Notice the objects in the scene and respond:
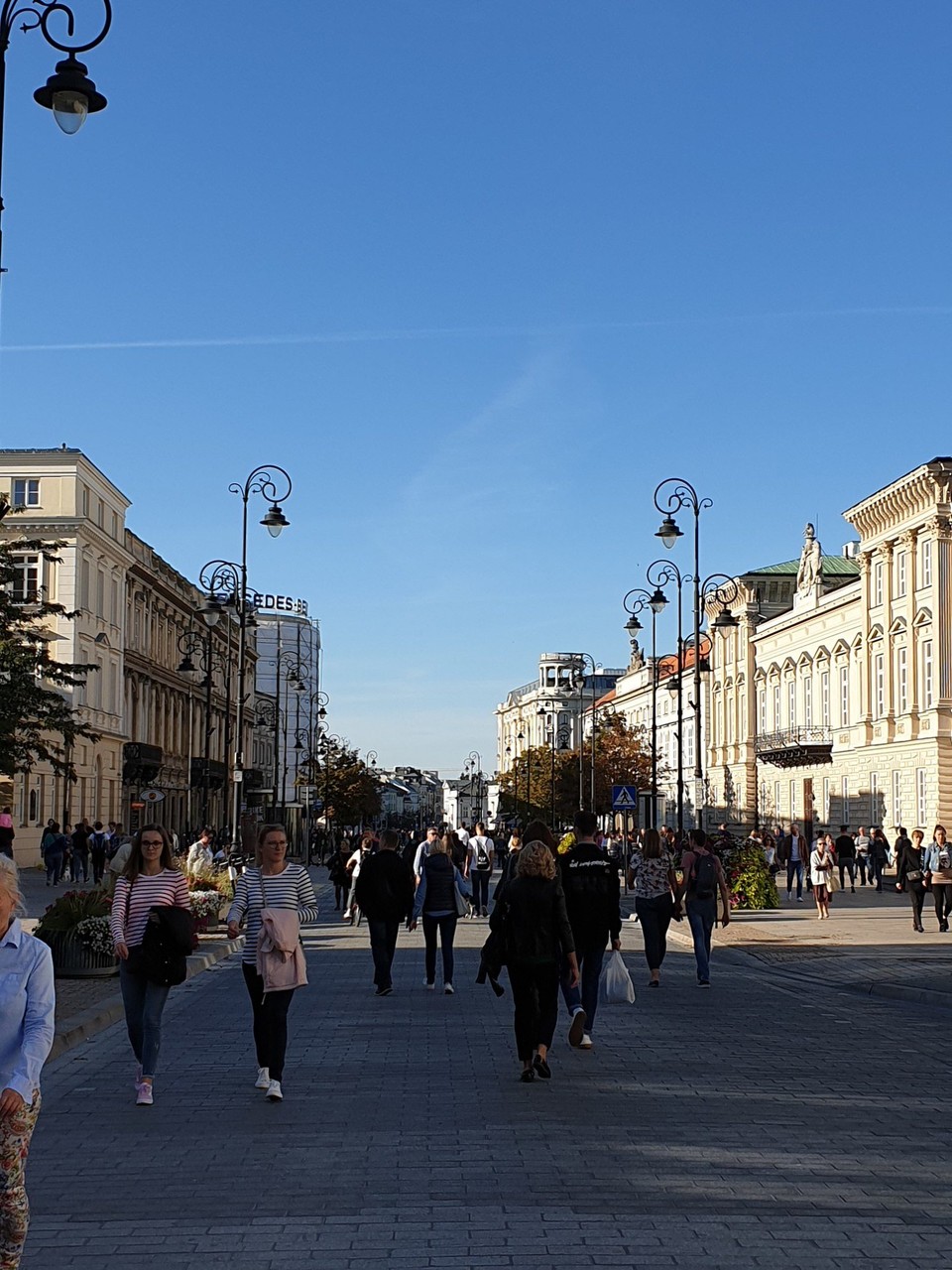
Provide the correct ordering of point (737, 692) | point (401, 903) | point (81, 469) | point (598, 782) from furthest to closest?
1. point (598, 782)
2. point (737, 692)
3. point (81, 469)
4. point (401, 903)

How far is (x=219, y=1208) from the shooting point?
23.6 feet

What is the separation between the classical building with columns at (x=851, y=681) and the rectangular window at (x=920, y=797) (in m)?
0.05

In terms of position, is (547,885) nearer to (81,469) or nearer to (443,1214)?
(443,1214)

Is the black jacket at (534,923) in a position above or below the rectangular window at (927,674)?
below

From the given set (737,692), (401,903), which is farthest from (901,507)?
(401,903)

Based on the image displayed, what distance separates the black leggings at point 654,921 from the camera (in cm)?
1756

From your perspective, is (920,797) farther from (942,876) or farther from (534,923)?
(534,923)

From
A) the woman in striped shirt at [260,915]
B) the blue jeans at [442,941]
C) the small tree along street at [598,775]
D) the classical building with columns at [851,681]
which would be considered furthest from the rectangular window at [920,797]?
the woman in striped shirt at [260,915]

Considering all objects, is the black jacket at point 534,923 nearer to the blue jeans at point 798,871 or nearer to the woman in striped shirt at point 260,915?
the woman in striped shirt at point 260,915

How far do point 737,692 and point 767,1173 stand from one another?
268 ft

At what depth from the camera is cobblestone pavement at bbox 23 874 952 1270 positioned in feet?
21.5

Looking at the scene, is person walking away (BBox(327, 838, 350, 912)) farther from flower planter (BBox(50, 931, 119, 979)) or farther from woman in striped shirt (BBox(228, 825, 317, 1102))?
woman in striped shirt (BBox(228, 825, 317, 1102))

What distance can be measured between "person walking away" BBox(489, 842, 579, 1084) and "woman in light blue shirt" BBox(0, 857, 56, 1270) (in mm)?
6397

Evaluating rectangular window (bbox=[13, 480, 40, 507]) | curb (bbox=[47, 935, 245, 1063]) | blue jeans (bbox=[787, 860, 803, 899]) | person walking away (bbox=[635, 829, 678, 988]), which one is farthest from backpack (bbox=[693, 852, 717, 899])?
rectangular window (bbox=[13, 480, 40, 507])
